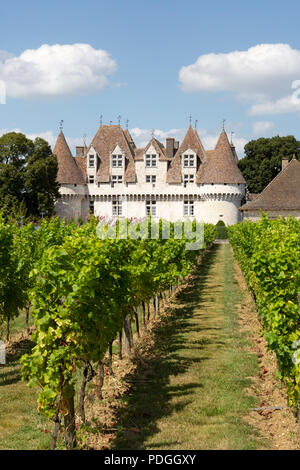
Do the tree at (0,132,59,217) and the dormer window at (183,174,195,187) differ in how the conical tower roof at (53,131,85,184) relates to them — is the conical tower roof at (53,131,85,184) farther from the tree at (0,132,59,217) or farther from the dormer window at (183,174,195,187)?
the dormer window at (183,174,195,187)

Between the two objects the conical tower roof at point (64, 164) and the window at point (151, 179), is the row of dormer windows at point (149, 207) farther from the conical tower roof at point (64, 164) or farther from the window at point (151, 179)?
the conical tower roof at point (64, 164)

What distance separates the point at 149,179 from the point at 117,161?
11.9 ft

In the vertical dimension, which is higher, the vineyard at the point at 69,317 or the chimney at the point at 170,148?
the chimney at the point at 170,148

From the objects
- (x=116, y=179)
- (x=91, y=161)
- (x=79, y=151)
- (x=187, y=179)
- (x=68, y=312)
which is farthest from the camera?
(x=79, y=151)

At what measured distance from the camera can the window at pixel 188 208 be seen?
48.6 m

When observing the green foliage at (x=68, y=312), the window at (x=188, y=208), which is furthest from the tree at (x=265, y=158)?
the green foliage at (x=68, y=312)

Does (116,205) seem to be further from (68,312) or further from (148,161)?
(68,312)

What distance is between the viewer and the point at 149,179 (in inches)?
1897

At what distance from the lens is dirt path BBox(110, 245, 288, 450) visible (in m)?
5.32

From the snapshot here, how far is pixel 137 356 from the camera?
8.27 meters

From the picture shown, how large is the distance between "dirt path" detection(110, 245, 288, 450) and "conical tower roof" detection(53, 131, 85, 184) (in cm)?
3770

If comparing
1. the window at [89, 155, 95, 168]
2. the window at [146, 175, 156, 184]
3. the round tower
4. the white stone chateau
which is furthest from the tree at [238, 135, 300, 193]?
the window at [89, 155, 95, 168]

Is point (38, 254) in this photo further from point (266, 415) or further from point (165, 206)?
point (165, 206)

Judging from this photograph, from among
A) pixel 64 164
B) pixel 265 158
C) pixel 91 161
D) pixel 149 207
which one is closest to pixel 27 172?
pixel 64 164
